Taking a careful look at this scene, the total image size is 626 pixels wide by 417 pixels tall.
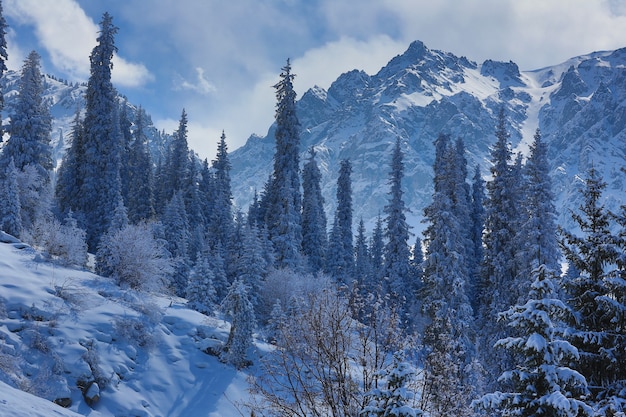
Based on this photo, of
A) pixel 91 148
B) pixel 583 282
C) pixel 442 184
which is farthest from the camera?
pixel 91 148

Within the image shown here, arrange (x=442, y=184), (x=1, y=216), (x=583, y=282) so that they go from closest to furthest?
(x=583, y=282) < (x=1, y=216) < (x=442, y=184)

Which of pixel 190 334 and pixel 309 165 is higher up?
pixel 309 165

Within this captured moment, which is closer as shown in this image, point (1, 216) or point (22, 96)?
point (1, 216)

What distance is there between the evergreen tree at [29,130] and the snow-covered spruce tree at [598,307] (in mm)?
34234

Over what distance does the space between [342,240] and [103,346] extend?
38.1 metres

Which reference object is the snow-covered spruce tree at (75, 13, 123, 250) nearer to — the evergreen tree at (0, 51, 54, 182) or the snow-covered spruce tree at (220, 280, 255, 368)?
the evergreen tree at (0, 51, 54, 182)

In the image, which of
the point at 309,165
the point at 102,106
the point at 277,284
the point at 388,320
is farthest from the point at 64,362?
the point at 309,165

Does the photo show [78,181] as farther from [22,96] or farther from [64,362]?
[64,362]

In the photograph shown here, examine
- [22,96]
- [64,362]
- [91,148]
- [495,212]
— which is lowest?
[64,362]

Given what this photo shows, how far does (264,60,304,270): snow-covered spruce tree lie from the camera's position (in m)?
44.2

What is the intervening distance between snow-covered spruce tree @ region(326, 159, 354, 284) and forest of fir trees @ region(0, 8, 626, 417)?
22 cm

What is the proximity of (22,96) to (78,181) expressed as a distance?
736cm

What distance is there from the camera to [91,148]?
1511 inches

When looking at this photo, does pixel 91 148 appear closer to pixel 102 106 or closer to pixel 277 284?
pixel 102 106
